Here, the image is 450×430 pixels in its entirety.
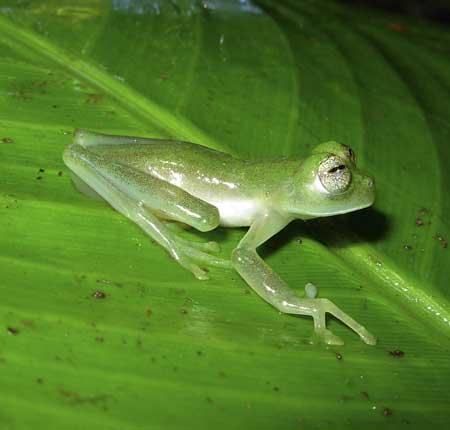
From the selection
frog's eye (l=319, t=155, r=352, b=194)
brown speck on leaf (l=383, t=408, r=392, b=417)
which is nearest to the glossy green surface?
brown speck on leaf (l=383, t=408, r=392, b=417)

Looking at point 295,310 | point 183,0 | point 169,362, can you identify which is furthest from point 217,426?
point 183,0

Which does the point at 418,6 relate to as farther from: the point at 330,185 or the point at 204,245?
the point at 204,245

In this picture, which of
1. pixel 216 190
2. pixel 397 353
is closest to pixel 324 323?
pixel 397 353

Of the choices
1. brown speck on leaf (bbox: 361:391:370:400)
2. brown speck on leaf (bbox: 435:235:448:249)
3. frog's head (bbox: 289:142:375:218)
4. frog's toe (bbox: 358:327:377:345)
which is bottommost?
brown speck on leaf (bbox: 361:391:370:400)

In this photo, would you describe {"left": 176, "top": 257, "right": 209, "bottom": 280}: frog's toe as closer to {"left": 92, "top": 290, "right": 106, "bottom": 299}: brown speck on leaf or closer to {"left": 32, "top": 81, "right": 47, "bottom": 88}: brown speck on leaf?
{"left": 92, "top": 290, "right": 106, "bottom": 299}: brown speck on leaf

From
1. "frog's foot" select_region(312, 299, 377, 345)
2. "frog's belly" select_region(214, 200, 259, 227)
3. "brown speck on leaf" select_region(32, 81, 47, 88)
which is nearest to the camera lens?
"frog's foot" select_region(312, 299, 377, 345)

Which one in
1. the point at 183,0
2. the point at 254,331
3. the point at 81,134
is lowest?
the point at 254,331

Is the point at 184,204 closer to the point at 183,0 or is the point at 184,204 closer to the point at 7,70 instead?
the point at 7,70
